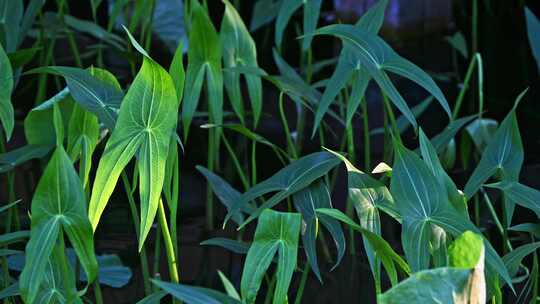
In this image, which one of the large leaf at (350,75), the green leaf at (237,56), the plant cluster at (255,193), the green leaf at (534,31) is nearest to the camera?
the plant cluster at (255,193)

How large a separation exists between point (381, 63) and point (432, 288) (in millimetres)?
317

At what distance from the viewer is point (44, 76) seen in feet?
4.65

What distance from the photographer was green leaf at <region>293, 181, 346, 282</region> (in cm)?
91

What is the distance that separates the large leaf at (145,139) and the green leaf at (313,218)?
0.17m

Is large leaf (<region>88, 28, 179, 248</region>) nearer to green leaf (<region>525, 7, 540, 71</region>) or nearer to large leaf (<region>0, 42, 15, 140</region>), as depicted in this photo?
large leaf (<region>0, 42, 15, 140</region>)

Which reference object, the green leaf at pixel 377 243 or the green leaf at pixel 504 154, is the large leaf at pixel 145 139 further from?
the green leaf at pixel 504 154

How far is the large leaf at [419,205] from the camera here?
2.60 ft

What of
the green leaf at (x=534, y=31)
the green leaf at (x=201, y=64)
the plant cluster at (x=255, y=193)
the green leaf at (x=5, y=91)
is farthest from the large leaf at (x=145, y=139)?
the green leaf at (x=534, y=31)

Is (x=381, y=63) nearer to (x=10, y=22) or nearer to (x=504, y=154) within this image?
(x=504, y=154)

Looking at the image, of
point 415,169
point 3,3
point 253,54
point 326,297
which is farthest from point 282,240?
point 3,3

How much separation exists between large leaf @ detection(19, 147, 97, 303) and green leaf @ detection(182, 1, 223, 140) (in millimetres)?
295

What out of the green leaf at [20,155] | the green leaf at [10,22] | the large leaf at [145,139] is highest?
the green leaf at [10,22]

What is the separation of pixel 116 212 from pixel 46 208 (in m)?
0.54

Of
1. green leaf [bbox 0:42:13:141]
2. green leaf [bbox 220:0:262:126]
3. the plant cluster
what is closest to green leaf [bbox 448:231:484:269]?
the plant cluster
